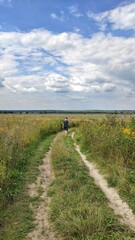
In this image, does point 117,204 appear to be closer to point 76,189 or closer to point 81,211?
point 76,189

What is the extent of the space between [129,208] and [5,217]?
3.21m

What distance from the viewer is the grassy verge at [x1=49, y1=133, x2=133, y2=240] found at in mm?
5871

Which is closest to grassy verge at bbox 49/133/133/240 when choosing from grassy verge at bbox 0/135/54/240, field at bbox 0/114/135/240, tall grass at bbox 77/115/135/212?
field at bbox 0/114/135/240

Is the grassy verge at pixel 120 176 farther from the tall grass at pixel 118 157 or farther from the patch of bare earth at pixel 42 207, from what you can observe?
the patch of bare earth at pixel 42 207

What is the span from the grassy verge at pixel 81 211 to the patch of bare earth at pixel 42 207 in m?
0.17

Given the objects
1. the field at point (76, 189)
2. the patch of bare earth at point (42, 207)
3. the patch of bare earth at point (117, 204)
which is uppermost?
the field at point (76, 189)

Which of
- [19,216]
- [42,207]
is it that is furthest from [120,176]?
[19,216]

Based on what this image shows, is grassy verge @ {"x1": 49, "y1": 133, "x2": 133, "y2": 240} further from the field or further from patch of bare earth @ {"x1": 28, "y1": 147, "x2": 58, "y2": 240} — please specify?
patch of bare earth @ {"x1": 28, "y1": 147, "x2": 58, "y2": 240}

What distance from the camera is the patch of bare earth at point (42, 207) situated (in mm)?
6168

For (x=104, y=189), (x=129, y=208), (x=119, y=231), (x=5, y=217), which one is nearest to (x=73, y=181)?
(x=104, y=189)

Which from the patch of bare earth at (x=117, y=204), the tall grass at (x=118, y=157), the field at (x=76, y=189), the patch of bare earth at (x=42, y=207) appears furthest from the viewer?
the tall grass at (x=118, y=157)

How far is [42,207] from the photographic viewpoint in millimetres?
7777

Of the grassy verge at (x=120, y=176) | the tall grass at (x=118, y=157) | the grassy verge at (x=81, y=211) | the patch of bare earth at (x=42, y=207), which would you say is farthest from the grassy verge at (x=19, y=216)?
the tall grass at (x=118, y=157)

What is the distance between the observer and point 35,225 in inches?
262
